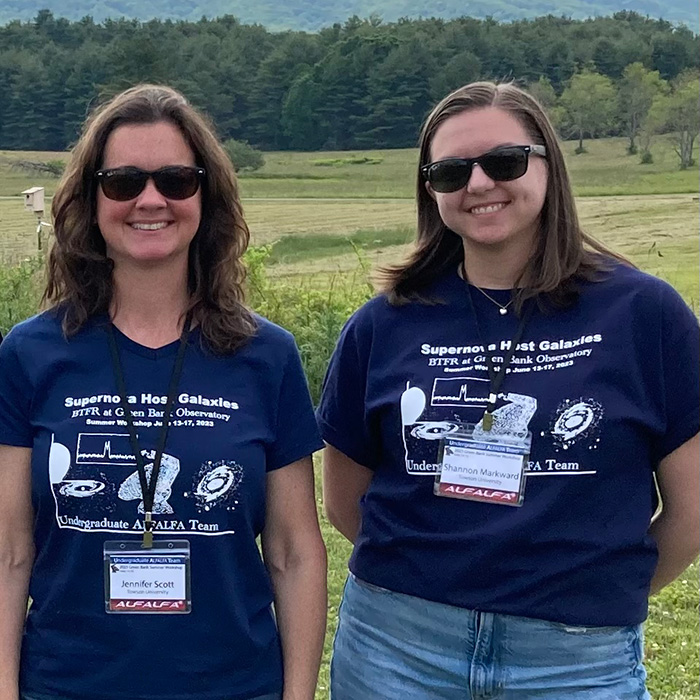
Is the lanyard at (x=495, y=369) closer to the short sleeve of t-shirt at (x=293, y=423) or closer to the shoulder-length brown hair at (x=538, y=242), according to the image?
the shoulder-length brown hair at (x=538, y=242)

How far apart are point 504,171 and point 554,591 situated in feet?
2.82

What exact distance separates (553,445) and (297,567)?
621 millimetres

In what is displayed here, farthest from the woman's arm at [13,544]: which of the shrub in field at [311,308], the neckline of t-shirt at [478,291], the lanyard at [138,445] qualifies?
the shrub in field at [311,308]

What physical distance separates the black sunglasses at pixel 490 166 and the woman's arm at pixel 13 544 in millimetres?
1035

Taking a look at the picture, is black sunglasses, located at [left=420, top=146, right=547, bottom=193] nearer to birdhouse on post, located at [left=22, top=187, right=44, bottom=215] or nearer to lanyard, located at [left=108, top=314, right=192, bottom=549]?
lanyard, located at [left=108, top=314, right=192, bottom=549]

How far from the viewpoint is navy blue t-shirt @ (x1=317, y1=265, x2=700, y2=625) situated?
1944mm

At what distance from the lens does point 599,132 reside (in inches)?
671

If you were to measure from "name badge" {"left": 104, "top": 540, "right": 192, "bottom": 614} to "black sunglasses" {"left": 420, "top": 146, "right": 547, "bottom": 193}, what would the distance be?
94cm

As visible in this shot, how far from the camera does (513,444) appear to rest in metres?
1.99

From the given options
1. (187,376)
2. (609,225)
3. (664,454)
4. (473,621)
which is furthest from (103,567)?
(609,225)

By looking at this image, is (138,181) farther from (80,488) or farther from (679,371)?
(679,371)

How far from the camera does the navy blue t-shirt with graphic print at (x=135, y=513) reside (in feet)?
6.48

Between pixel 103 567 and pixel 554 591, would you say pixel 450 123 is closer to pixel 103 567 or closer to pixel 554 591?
pixel 554 591

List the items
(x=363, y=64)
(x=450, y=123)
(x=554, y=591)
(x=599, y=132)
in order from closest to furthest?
(x=554, y=591) < (x=450, y=123) < (x=599, y=132) < (x=363, y=64)
